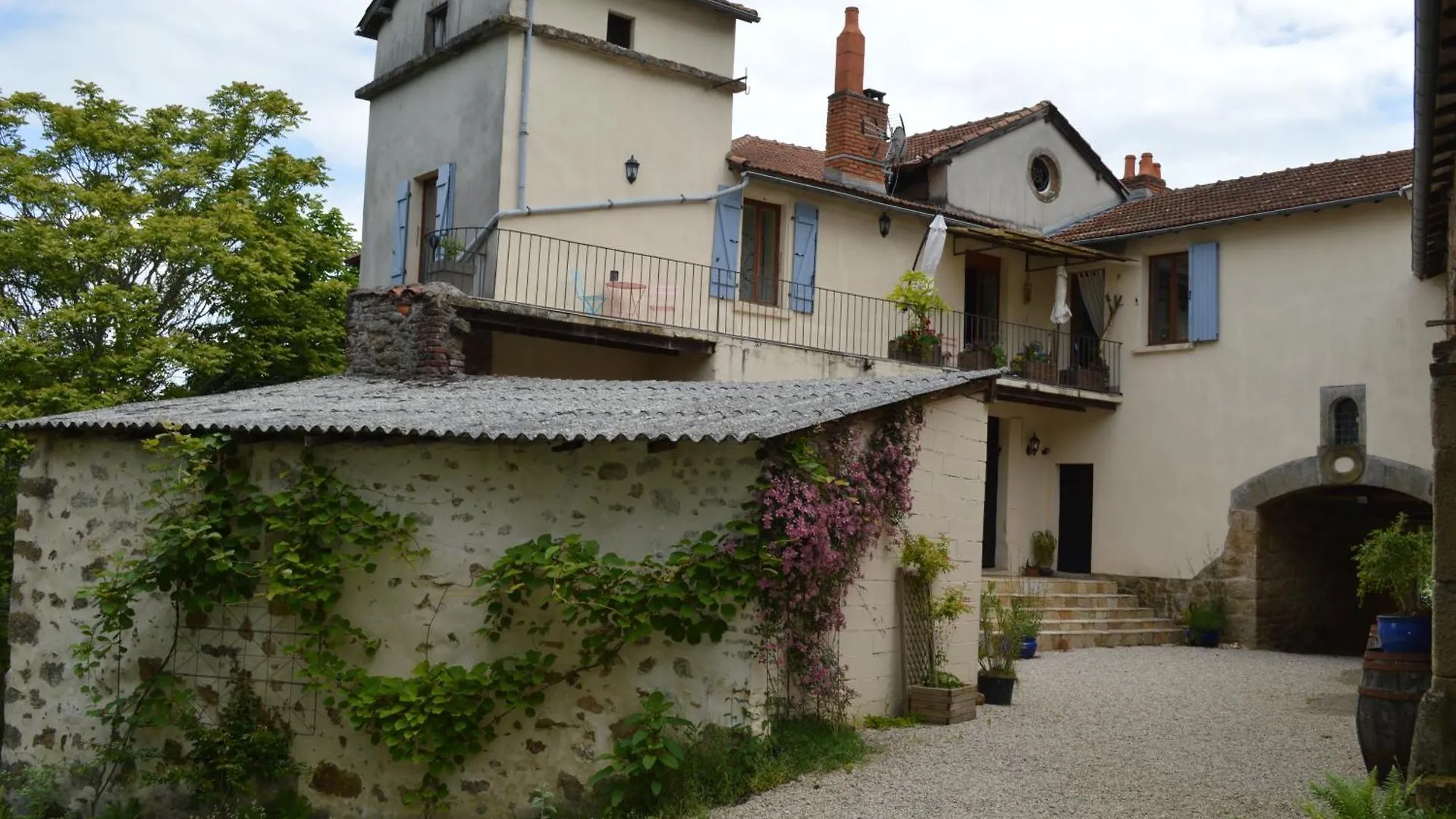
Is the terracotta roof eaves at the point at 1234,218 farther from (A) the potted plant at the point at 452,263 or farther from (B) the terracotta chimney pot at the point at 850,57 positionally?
(A) the potted plant at the point at 452,263

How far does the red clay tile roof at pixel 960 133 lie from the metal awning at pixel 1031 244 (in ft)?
4.66

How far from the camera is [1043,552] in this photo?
59.1ft

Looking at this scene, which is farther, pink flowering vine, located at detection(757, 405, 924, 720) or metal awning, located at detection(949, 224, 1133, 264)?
metal awning, located at detection(949, 224, 1133, 264)

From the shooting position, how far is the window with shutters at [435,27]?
1536 centimetres

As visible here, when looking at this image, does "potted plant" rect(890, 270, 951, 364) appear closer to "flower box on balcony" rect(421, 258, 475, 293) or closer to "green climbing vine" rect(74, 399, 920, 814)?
"flower box on balcony" rect(421, 258, 475, 293)

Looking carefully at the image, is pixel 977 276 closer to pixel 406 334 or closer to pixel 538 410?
pixel 406 334

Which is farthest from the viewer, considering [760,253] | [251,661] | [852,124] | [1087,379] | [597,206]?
[1087,379]

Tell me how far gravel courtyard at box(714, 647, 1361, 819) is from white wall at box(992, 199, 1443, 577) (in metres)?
4.46

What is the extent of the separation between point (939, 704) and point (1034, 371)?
9213 mm

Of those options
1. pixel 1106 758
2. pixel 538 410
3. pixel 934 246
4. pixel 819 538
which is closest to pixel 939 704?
pixel 1106 758

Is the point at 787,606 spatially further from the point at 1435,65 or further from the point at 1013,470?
the point at 1013,470

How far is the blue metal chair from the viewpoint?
14.0 metres

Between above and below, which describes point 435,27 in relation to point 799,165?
above

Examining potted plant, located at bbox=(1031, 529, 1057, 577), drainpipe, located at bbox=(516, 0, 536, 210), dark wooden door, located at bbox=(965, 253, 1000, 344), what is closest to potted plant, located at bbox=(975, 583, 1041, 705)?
drainpipe, located at bbox=(516, 0, 536, 210)
